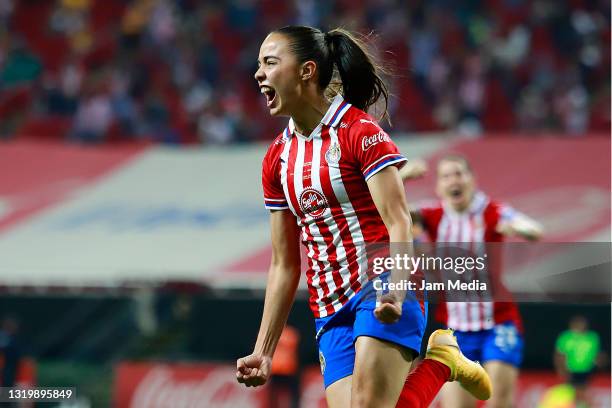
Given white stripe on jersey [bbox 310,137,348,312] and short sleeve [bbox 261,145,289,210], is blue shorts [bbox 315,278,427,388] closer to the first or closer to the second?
white stripe on jersey [bbox 310,137,348,312]

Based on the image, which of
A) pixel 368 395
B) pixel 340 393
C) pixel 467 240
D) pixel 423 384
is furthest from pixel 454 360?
pixel 467 240

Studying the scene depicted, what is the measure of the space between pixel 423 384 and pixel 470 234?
2518mm

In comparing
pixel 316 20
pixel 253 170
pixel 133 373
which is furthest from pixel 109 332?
pixel 316 20

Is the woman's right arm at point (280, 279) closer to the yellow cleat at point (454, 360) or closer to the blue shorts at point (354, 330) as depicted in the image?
the blue shorts at point (354, 330)

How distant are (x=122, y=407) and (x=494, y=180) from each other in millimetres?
4794

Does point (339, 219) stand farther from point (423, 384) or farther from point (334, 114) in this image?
point (423, 384)

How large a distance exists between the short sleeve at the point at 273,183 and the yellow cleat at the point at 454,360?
91cm

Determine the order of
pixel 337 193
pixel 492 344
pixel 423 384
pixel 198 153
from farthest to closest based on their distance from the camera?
pixel 198 153 → pixel 492 344 → pixel 423 384 → pixel 337 193

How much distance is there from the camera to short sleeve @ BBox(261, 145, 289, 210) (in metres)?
4.78

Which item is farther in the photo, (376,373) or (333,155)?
(333,155)

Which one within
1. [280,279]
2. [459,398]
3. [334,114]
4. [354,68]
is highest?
[354,68]

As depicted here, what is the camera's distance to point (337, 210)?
181 inches

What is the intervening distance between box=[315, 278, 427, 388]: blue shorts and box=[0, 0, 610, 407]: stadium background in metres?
7.50

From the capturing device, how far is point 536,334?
12555mm
